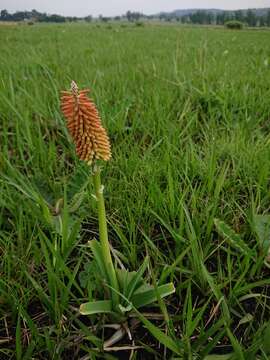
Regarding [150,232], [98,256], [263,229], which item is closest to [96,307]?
[98,256]

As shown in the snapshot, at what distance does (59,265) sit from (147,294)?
12.3 inches

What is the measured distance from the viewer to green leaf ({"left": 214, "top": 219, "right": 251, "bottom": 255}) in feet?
4.07

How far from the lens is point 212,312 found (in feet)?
3.57

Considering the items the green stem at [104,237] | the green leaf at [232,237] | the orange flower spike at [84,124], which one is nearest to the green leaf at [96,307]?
the green stem at [104,237]

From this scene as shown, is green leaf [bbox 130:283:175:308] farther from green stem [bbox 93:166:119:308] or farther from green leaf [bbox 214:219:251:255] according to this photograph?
green leaf [bbox 214:219:251:255]

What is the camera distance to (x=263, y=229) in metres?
1.30

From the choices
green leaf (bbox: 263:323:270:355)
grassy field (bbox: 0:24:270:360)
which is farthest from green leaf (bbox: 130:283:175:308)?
green leaf (bbox: 263:323:270:355)

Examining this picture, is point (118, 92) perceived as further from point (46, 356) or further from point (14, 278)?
point (46, 356)

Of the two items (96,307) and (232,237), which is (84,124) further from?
(232,237)

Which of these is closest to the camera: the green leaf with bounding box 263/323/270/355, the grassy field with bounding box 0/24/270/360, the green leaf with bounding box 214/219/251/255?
the green leaf with bounding box 263/323/270/355

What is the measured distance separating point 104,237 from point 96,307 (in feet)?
0.71

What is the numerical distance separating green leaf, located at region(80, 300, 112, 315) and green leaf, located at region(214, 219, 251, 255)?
1.75ft

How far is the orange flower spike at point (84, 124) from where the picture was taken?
3.02ft

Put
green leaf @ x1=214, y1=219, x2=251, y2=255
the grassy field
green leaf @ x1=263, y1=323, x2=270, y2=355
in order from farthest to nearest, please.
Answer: green leaf @ x1=214, y1=219, x2=251, y2=255 < the grassy field < green leaf @ x1=263, y1=323, x2=270, y2=355
